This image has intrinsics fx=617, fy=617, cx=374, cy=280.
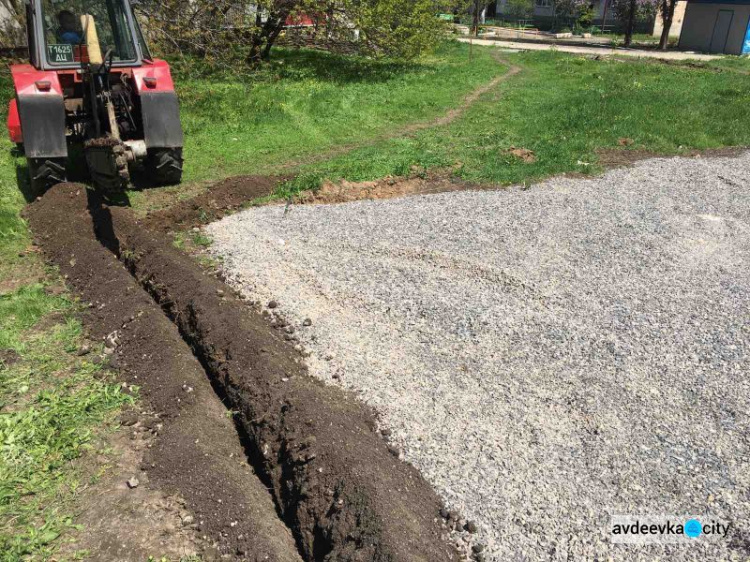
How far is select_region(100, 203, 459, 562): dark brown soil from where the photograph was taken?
3590 millimetres

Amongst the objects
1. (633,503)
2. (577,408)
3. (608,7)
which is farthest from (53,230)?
(608,7)

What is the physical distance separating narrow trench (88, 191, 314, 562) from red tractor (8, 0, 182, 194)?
46 cm

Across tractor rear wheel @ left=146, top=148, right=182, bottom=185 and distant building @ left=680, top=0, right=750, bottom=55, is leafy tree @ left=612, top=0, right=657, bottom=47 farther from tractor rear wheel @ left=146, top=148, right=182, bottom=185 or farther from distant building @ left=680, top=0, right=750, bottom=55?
tractor rear wheel @ left=146, top=148, right=182, bottom=185

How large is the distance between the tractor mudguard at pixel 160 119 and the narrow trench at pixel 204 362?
1.16 m

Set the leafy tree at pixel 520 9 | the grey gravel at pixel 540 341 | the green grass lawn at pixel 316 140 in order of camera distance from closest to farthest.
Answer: the grey gravel at pixel 540 341 → the green grass lawn at pixel 316 140 → the leafy tree at pixel 520 9

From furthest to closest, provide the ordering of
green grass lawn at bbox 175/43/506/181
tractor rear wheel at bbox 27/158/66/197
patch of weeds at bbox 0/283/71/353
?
green grass lawn at bbox 175/43/506/181
tractor rear wheel at bbox 27/158/66/197
patch of weeds at bbox 0/283/71/353

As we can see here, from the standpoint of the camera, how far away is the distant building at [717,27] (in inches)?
1229

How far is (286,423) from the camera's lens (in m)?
4.40

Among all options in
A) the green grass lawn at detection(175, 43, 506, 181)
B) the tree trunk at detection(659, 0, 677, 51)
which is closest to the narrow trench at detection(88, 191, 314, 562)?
the green grass lawn at detection(175, 43, 506, 181)

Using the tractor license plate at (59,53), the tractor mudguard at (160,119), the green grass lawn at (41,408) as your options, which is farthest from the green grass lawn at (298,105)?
the green grass lawn at (41,408)

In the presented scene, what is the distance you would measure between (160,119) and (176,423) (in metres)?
5.15

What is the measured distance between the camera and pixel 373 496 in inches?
146

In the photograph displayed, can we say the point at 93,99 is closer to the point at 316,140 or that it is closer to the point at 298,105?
the point at 316,140

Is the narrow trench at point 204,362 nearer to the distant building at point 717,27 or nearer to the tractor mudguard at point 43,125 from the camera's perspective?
the tractor mudguard at point 43,125
